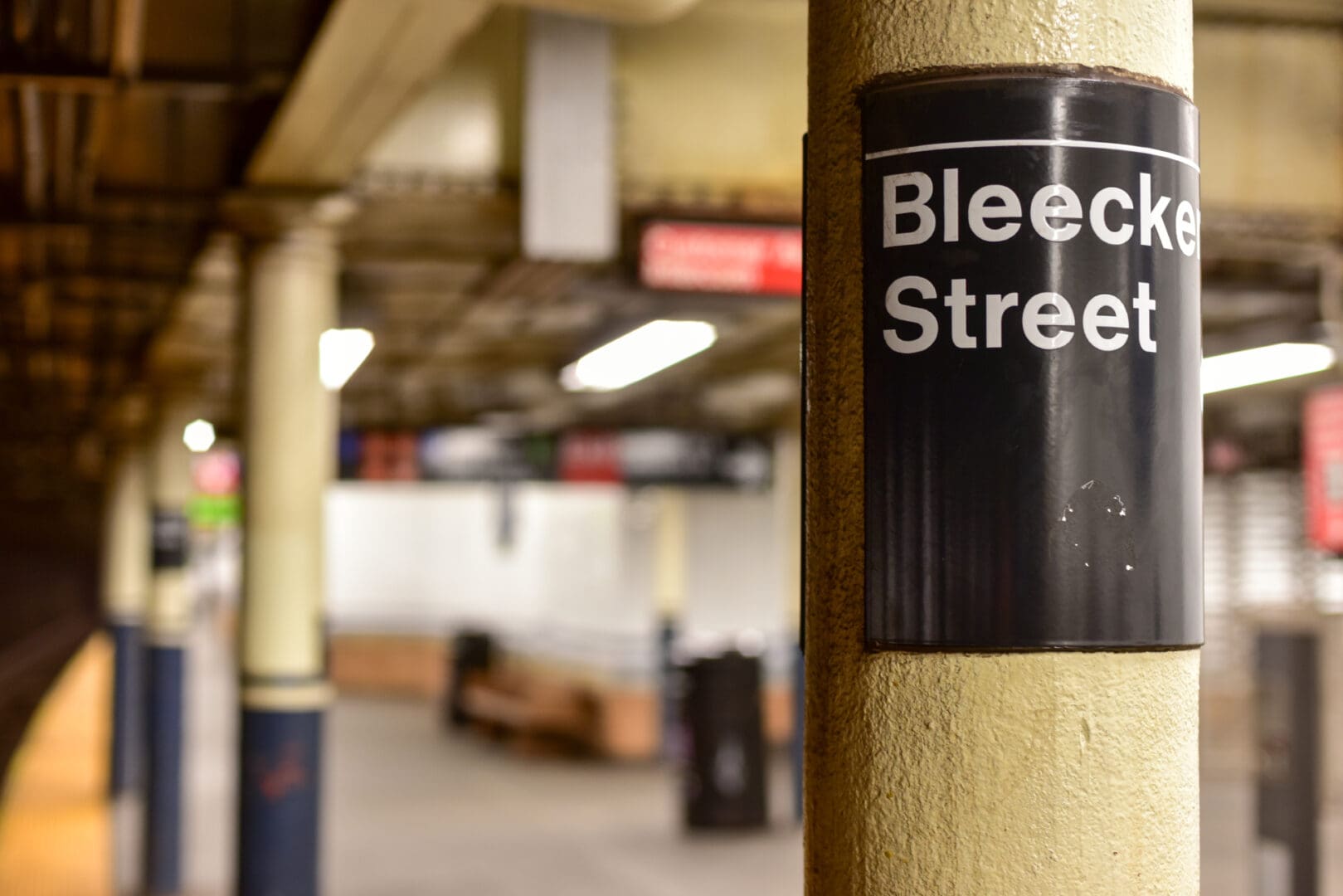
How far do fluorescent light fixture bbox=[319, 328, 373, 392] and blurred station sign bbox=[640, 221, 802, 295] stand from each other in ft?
4.87

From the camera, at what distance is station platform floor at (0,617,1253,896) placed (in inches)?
393

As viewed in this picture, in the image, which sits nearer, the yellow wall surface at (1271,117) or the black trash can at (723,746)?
the yellow wall surface at (1271,117)

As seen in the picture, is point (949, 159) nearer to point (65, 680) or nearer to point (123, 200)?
point (123, 200)

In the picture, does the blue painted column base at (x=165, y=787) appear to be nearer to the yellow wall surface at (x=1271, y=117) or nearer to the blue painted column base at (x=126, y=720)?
the blue painted column base at (x=126, y=720)

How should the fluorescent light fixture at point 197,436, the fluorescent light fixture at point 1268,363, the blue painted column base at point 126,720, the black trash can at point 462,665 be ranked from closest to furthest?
the fluorescent light fixture at point 1268,363
the fluorescent light fixture at point 197,436
the blue painted column base at point 126,720
the black trash can at point 462,665

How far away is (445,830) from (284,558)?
223 inches

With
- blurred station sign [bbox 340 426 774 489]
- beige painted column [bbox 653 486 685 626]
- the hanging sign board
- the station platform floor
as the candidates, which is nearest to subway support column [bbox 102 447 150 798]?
the station platform floor

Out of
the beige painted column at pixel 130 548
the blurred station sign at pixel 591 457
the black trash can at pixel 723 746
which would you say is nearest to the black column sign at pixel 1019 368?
the black trash can at pixel 723 746

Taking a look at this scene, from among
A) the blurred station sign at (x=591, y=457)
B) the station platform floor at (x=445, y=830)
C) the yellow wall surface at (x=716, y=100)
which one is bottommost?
the station platform floor at (x=445, y=830)

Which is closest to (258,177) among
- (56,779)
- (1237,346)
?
(1237,346)

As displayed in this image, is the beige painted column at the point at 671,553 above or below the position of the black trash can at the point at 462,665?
above

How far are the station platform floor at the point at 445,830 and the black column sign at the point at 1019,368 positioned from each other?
8162mm

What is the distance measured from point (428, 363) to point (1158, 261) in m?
12.5

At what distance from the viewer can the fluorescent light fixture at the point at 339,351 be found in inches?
272
